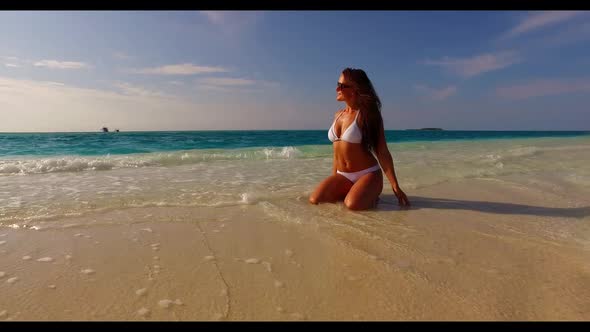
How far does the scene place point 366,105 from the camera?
3.70 metres

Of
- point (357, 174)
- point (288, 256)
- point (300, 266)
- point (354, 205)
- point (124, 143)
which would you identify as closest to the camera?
point (300, 266)

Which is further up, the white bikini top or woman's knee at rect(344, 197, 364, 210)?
the white bikini top

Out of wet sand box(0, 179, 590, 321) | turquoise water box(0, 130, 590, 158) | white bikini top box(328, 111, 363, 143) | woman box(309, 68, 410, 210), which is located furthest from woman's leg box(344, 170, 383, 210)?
turquoise water box(0, 130, 590, 158)

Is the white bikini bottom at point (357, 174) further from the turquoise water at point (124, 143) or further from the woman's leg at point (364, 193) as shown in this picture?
the turquoise water at point (124, 143)

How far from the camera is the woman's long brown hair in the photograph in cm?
370

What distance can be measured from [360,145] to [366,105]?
1.58 feet

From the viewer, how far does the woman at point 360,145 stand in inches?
145

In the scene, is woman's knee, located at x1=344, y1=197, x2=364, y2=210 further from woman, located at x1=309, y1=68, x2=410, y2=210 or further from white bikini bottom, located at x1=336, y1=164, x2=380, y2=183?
white bikini bottom, located at x1=336, y1=164, x2=380, y2=183

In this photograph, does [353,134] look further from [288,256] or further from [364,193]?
[288,256]

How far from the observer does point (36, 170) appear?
22.7 ft

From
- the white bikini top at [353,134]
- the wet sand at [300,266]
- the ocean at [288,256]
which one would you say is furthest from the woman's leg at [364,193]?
the white bikini top at [353,134]

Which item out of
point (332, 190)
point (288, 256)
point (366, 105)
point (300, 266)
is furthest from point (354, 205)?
point (300, 266)

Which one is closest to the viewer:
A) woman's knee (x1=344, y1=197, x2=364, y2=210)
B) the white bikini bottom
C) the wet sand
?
the wet sand

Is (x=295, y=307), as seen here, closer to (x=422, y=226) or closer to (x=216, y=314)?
(x=216, y=314)
